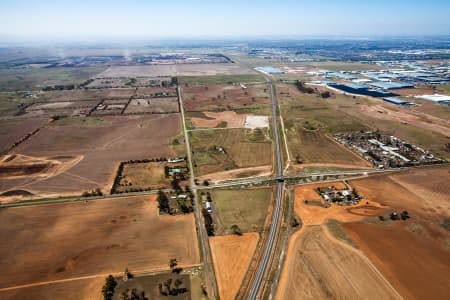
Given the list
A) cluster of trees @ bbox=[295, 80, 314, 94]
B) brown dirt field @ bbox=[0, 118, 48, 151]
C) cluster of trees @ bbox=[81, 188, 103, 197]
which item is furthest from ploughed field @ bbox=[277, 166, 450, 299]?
cluster of trees @ bbox=[295, 80, 314, 94]

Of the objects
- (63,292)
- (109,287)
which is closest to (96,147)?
(63,292)

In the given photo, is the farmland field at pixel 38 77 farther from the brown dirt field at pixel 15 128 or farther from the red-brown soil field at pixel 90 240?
the red-brown soil field at pixel 90 240

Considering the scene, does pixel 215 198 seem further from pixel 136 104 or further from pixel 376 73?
pixel 376 73

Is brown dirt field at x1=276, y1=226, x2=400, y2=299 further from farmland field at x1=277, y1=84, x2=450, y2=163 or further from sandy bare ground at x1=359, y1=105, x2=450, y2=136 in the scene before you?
sandy bare ground at x1=359, y1=105, x2=450, y2=136

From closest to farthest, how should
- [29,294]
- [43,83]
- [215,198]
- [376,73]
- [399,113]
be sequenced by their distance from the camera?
[29,294], [215,198], [399,113], [43,83], [376,73]

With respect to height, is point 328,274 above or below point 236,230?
below

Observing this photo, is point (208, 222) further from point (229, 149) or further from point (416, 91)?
point (416, 91)

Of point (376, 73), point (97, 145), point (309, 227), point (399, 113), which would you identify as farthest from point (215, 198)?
point (376, 73)
